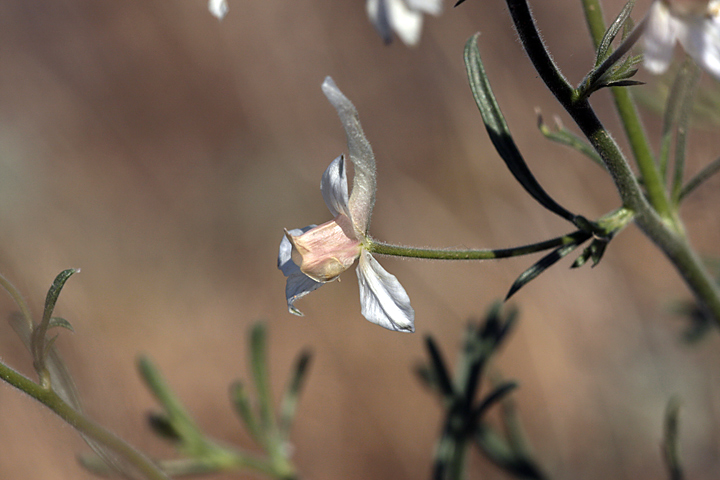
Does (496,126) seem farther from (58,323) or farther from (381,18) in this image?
(58,323)

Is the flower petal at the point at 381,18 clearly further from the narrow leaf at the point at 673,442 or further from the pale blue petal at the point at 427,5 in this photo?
the narrow leaf at the point at 673,442

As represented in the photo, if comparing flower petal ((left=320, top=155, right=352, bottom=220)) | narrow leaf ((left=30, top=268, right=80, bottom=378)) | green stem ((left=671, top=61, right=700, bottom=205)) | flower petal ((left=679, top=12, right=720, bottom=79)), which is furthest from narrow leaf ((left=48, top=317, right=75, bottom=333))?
green stem ((left=671, top=61, right=700, bottom=205))

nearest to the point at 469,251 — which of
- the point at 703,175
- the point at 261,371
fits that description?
the point at 703,175

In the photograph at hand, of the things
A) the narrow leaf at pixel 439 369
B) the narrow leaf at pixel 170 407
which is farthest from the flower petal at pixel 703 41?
the narrow leaf at pixel 170 407

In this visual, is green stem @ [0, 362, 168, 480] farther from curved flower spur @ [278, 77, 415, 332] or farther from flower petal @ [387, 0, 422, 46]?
flower petal @ [387, 0, 422, 46]

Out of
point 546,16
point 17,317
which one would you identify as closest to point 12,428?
point 17,317

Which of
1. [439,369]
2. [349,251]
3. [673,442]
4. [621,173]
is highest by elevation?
[621,173]
